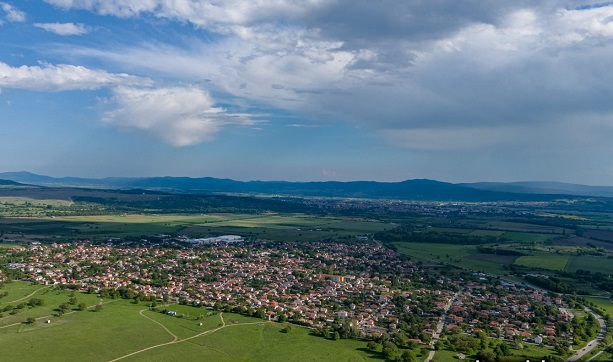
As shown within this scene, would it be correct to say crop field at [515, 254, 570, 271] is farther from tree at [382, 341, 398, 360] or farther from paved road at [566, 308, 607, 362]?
tree at [382, 341, 398, 360]

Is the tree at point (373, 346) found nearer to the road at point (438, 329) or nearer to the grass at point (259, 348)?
the grass at point (259, 348)

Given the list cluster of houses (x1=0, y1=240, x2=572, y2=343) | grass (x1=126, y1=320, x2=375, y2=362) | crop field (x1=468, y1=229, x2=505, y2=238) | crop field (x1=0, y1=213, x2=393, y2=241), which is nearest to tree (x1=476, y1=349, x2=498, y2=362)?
cluster of houses (x1=0, y1=240, x2=572, y2=343)

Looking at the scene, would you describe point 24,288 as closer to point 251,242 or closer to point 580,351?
point 251,242

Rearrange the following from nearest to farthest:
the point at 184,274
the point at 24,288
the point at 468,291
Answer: the point at 24,288 < the point at 468,291 < the point at 184,274

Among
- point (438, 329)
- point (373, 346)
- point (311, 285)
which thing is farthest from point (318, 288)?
point (373, 346)

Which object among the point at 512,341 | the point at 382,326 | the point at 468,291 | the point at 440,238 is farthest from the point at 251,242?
the point at 512,341

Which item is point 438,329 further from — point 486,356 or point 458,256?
point 458,256
